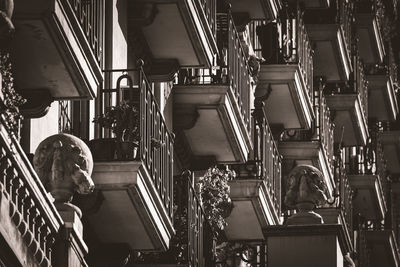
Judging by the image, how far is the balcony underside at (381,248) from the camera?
4919 centimetres

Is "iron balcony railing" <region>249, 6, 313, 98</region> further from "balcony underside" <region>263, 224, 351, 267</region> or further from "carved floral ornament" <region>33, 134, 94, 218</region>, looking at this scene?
"carved floral ornament" <region>33, 134, 94, 218</region>

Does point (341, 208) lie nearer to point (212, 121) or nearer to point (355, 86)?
point (355, 86)

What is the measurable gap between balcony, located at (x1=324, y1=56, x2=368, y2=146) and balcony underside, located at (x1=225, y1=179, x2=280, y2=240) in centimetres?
907

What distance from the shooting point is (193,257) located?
2856 cm

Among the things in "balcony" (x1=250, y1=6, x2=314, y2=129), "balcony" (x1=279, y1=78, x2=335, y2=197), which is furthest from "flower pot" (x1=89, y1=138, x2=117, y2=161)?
"balcony" (x1=279, y1=78, x2=335, y2=197)

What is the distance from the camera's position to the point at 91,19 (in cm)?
2438

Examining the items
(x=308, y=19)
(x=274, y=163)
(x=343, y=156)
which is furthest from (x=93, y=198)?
(x=343, y=156)

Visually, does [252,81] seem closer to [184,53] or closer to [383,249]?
[184,53]

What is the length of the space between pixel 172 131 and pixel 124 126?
233 inches

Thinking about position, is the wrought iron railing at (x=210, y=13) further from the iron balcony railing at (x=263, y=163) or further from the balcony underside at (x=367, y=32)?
the balcony underside at (x=367, y=32)

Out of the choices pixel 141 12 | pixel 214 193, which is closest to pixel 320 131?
pixel 214 193

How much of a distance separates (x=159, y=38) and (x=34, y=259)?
30.7ft

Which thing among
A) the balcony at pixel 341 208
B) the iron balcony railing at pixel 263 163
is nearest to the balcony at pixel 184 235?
the iron balcony railing at pixel 263 163

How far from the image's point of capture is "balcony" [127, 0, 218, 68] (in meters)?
28.5
